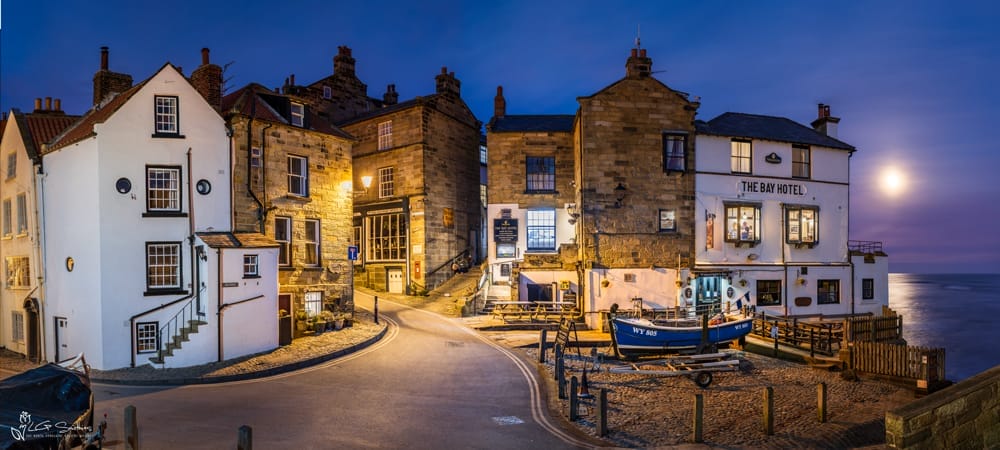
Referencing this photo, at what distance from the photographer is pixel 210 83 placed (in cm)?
2408

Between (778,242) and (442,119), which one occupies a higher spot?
(442,119)

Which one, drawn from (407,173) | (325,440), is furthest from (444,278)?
(325,440)

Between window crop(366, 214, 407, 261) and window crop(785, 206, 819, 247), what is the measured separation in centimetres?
2179

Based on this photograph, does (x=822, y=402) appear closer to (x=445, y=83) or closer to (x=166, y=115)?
(x=166, y=115)

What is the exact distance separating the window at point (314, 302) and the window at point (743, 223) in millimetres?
20435

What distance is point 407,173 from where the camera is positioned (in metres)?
35.2

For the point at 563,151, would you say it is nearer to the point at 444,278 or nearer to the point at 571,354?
the point at 444,278

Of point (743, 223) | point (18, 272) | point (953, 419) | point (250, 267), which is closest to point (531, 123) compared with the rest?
point (743, 223)

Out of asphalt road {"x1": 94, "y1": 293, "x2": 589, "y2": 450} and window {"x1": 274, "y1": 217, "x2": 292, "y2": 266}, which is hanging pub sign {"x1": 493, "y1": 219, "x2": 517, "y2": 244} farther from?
asphalt road {"x1": 94, "y1": 293, "x2": 589, "y2": 450}

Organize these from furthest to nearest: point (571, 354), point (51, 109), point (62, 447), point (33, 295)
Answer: point (51, 109) < point (33, 295) < point (571, 354) < point (62, 447)

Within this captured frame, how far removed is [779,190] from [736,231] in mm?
3554

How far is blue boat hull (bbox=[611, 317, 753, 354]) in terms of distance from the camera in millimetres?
18953

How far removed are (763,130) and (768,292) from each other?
8.95m

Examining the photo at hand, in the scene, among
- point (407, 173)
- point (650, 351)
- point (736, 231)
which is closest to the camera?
point (650, 351)
